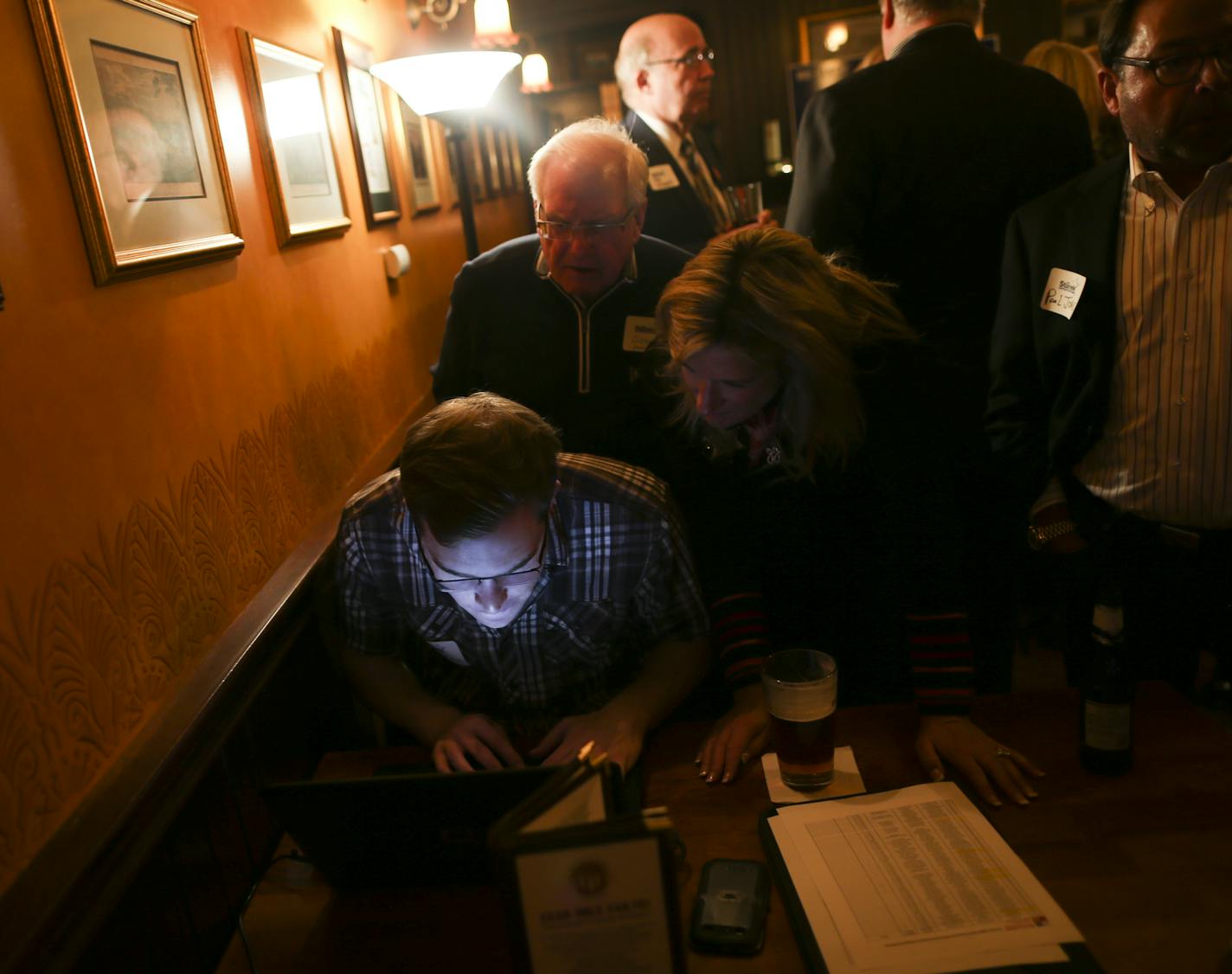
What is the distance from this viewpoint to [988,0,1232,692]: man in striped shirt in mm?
1534

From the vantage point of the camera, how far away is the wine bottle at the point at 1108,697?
3.98 feet

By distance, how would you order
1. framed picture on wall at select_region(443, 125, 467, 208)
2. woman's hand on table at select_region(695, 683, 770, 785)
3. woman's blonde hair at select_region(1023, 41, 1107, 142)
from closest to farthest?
woman's hand on table at select_region(695, 683, 770, 785), woman's blonde hair at select_region(1023, 41, 1107, 142), framed picture on wall at select_region(443, 125, 467, 208)

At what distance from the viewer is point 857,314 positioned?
4.66ft

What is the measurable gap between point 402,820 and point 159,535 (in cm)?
57

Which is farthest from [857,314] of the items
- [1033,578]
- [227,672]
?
[1033,578]

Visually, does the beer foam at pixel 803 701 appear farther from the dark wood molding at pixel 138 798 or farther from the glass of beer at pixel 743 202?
the glass of beer at pixel 743 202

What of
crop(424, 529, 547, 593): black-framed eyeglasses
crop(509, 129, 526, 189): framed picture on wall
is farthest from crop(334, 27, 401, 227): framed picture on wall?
crop(509, 129, 526, 189): framed picture on wall

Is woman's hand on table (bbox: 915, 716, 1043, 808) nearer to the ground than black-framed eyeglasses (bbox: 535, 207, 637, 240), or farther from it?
nearer to the ground

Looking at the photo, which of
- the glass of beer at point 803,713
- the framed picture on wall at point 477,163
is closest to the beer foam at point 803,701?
the glass of beer at point 803,713

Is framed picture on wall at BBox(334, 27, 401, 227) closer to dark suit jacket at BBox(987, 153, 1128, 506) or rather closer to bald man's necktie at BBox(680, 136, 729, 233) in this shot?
bald man's necktie at BBox(680, 136, 729, 233)

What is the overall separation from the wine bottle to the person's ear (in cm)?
92

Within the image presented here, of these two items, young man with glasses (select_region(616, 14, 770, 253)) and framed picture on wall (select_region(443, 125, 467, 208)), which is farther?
framed picture on wall (select_region(443, 125, 467, 208))

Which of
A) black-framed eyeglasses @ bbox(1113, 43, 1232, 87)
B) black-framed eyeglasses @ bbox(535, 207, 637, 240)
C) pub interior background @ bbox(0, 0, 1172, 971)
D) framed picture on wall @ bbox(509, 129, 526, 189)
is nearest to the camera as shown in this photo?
pub interior background @ bbox(0, 0, 1172, 971)

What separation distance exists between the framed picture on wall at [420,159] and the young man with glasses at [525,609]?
1.87 m
